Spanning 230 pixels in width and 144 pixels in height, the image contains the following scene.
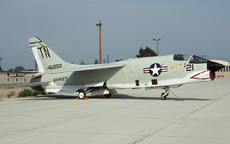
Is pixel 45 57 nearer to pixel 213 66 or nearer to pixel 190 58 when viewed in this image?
pixel 190 58

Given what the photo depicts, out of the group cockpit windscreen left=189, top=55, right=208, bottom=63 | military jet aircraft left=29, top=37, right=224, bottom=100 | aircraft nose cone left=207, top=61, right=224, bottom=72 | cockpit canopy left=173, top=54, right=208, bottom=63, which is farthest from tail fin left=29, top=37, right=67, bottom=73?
aircraft nose cone left=207, top=61, right=224, bottom=72

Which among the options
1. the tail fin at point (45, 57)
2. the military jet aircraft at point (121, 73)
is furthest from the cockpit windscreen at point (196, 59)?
the tail fin at point (45, 57)

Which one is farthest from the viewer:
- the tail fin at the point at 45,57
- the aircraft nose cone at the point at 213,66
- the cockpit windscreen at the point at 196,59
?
the tail fin at the point at 45,57

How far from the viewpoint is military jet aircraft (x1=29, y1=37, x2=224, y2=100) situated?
16.0 metres

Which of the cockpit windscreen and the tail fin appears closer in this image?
the cockpit windscreen

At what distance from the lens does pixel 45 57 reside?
853 inches

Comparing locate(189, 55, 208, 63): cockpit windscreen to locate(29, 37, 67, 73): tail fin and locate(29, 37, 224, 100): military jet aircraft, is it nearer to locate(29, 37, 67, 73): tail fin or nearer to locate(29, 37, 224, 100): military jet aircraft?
locate(29, 37, 224, 100): military jet aircraft

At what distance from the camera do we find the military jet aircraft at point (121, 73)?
52.7ft

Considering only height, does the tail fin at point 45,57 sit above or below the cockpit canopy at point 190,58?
above

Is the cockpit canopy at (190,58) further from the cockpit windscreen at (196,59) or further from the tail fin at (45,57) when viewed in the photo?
the tail fin at (45,57)

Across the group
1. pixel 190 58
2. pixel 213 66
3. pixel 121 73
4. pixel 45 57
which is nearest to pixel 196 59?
pixel 190 58
